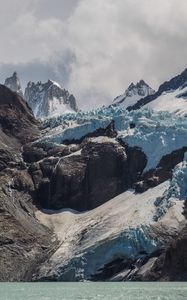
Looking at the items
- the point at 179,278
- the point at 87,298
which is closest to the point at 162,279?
the point at 179,278

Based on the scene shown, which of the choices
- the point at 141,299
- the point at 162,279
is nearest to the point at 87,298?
the point at 141,299

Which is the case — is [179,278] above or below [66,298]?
below

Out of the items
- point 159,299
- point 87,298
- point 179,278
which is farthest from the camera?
point 179,278

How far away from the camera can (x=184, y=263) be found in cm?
19975

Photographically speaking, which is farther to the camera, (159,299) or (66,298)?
(66,298)

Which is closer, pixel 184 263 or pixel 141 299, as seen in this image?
pixel 141 299

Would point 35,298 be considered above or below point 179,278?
above

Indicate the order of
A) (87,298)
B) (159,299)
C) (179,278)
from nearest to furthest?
(159,299)
(87,298)
(179,278)

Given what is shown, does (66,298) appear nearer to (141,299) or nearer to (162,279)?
(141,299)

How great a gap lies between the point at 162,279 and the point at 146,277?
5.89m

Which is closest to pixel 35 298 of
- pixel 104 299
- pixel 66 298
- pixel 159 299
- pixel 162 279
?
pixel 66 298

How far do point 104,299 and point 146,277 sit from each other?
95487 millimetres

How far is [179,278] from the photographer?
195500 mm

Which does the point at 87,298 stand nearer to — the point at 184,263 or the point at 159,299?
the point at 159,299
